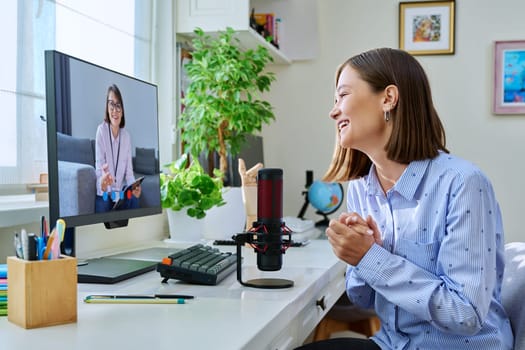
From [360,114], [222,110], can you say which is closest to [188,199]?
[222,110]

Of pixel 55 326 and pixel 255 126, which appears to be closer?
pixel 55 326

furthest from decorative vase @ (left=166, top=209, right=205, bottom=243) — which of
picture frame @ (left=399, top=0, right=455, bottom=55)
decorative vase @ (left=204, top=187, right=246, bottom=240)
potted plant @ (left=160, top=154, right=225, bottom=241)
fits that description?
picture frame @ (left=399, top=0, right=455, bottom=55)

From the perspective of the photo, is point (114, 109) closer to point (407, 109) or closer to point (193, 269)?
point (193, 269)

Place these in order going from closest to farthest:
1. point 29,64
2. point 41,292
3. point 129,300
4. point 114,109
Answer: point 41,292
point 129,300
point 114,109
point 29,64

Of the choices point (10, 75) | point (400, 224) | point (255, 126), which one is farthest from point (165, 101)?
point (400, 224)

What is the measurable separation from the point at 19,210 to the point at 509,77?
234cm

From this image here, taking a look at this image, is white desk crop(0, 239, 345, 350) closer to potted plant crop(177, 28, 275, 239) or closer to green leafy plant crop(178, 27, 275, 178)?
potted plant crop(177, 28, 275, 239)

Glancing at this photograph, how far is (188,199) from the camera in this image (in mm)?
1954

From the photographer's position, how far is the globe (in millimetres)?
2928

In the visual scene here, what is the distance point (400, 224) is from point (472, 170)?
185 mm

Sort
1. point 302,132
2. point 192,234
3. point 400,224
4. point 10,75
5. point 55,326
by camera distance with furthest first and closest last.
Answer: point 302,132
point 192,234
point 10,75
point 400,224
point 55,326

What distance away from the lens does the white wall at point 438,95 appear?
2.95 meters

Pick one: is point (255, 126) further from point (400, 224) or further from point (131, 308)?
point (131, 308)

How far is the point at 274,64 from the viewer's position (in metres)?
3.17
